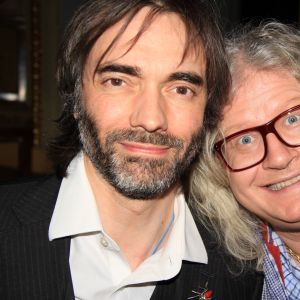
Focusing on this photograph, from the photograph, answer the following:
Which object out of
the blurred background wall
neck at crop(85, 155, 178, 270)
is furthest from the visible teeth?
the blurred background wall

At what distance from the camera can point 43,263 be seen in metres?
1.71

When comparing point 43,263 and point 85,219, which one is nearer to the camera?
point 43,263

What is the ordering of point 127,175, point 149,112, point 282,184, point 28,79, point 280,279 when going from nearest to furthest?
1. point 149,112
2. point 127,175
3. point 282,184
4. point 280,279
5. point 28,79

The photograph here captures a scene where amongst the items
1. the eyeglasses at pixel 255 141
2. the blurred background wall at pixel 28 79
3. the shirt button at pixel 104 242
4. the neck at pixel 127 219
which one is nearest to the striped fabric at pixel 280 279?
the eyeglasses at pixel 255 141

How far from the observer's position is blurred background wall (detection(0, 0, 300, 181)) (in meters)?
6.21

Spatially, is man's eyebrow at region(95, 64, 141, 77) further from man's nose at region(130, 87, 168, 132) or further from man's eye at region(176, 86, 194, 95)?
man's eye at region(176, 86, 194, 95)

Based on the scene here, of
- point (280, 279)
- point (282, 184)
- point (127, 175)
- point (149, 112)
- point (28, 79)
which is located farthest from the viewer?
point (28, 79)

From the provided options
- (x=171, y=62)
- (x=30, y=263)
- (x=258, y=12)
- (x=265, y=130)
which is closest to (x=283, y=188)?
(x=265, y=130)

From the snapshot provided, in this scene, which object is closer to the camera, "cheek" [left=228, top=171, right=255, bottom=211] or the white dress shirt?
the white dress shirt

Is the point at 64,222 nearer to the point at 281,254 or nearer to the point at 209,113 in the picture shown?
the point at 209,113

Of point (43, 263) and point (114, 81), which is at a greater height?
point (114, 81)

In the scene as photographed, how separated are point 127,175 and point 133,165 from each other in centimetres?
5

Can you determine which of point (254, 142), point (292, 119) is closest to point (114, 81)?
point (254, 142)

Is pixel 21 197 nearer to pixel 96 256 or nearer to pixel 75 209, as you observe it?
pixel 75 209
